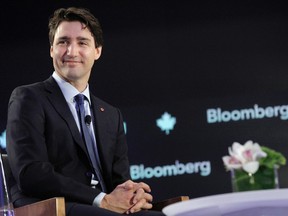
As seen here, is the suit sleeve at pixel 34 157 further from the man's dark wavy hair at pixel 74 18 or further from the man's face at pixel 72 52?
the man's dark wavy hair at pixel 74 18

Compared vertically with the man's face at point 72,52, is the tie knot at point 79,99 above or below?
below

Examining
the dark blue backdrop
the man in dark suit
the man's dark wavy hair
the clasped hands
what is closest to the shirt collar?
the man in dark suit

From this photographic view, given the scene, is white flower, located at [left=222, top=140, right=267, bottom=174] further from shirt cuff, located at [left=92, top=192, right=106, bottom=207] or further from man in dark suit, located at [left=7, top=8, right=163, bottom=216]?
shirt cuff, located at [left=92, top=192, right=106, bottom=207]

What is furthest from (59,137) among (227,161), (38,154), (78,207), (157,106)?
(157,106)

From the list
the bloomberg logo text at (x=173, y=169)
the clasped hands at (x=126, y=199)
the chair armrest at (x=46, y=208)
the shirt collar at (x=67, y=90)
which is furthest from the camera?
the bloomberg logo text at (x=173, y=169)

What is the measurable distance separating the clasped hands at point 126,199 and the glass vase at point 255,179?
113 centimetres

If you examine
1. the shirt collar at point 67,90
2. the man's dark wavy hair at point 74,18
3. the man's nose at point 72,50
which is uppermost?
the man's dark wavy hair at point 74,18

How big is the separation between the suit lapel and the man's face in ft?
0.34

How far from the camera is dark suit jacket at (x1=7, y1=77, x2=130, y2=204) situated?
311 cm

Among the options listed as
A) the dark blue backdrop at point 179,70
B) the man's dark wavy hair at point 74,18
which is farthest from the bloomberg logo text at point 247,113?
the man's dark wavy hair at point 74,18

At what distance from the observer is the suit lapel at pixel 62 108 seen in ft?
10.8

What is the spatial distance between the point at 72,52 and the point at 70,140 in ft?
1.50

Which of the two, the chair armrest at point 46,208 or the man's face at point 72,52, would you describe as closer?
the chair armrest at point 46,208

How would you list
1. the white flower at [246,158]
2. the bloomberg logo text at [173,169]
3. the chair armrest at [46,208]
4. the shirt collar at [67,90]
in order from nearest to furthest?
the white flower at [246,158] < the chair armrest at [46,208] < the shirt collar at [67,90] < the bloomberg logo text at [173,169]
